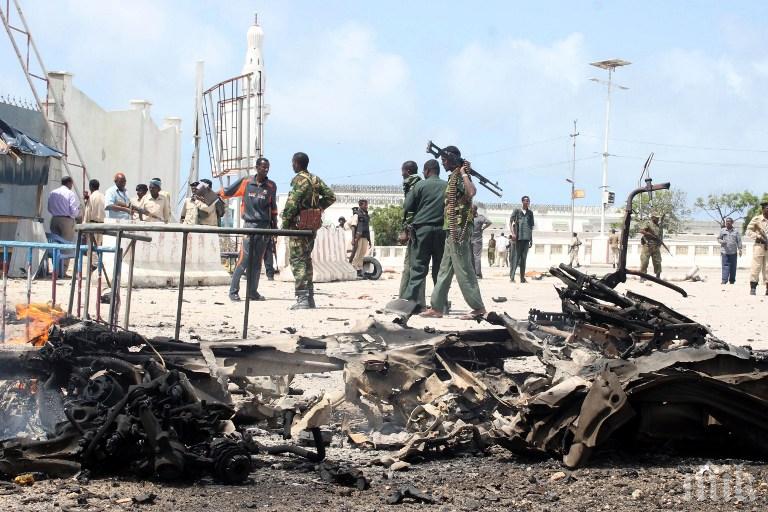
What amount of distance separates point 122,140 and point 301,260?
22373mm

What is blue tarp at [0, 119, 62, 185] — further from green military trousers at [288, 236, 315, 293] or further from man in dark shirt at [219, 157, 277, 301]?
green military trousers at [288, 236, 315, 293]

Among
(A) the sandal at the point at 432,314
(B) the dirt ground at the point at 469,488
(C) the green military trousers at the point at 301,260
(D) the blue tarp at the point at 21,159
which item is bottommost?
(B) the dirt ground at the point at 469,488

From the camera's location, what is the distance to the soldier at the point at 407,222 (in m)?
12.7

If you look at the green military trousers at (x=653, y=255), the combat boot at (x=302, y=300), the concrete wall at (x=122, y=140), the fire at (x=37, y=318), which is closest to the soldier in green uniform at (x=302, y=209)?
the combat boot at (x=302, y=300)

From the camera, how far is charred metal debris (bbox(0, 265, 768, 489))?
4684 millimetres

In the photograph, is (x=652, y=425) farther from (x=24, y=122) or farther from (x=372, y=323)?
(x=24, y=122)

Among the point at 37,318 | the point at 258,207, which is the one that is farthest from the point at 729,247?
the point at 37,318

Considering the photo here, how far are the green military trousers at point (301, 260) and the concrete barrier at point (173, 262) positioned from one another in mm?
2980

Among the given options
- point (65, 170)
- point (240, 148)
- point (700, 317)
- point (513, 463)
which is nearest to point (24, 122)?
point (65, 170)

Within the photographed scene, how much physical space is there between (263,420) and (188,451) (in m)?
0.80

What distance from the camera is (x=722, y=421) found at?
5.24m

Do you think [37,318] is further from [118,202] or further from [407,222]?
[118,202]

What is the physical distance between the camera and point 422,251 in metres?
12.7

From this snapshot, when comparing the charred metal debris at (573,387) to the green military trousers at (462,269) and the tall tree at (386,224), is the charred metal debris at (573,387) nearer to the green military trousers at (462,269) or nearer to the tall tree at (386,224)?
the green military trousers at (462,269)
